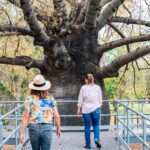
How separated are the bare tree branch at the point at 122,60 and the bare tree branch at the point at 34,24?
2.33 metres

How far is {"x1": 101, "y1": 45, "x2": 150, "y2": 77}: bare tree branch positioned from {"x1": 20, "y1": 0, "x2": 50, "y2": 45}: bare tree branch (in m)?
2.33

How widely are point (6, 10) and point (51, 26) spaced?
6.78 ft

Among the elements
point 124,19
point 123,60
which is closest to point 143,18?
point 124,19

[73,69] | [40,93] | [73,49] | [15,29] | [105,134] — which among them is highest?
[15,29]

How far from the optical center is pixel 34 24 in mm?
13781

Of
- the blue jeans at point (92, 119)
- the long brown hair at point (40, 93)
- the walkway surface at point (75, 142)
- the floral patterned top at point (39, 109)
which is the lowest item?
the walkway surface at point (75, 142)

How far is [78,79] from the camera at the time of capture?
1589 centimetres

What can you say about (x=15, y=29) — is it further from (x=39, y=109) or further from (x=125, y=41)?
(x=39, y=109)

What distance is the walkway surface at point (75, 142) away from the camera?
11000 mm

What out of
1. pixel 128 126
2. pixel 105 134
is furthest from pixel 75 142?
pixel 128 126

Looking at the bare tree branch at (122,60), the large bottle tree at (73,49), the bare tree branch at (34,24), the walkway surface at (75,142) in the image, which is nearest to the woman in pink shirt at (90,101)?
the walkway surface at (75,142)

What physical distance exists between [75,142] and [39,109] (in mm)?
5189

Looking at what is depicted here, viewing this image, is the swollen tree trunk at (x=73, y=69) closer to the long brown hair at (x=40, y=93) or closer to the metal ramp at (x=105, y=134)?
the metal ramp at (x=105, y=134)

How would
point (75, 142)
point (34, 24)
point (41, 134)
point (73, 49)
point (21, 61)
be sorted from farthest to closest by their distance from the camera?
point (21, 61), point (73, 49), point (34, 24), point (75, 142), point (41, 134)
